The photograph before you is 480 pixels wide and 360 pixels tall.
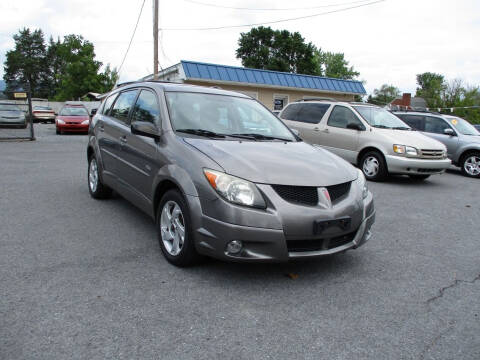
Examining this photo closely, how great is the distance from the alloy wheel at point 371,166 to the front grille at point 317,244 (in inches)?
222

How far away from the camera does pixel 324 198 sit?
3232 mm

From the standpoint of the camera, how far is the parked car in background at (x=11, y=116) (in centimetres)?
1686

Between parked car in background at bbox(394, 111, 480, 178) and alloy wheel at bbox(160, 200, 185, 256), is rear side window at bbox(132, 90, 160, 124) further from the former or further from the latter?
parked car in background at bbox(394, 111, 480, 178)

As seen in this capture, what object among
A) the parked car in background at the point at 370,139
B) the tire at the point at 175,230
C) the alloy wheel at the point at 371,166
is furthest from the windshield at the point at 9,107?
the tire at the point at 175,230

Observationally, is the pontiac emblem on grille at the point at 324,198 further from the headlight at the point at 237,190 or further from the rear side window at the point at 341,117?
the rear side window at the point at 341,117

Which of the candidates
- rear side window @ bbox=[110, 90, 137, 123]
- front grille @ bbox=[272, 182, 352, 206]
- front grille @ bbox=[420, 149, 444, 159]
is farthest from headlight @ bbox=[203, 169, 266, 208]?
front grille @ bbox=[420, 149, 444, 159]

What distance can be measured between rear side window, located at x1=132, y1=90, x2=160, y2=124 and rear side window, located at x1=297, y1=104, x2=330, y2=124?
6.09 m

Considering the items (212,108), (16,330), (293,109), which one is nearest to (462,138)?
(293,109)

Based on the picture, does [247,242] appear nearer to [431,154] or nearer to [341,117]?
[431,154]

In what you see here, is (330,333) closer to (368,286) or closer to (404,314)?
(404,314)

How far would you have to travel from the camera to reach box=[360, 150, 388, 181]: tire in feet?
27.9

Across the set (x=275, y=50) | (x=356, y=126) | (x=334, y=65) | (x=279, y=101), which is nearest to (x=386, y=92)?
(x=334, y=65)

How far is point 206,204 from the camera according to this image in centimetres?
313

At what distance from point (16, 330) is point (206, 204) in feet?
5.00
